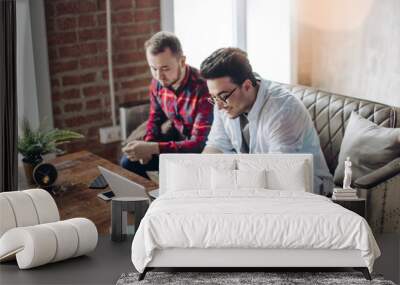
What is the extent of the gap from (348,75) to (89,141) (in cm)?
209

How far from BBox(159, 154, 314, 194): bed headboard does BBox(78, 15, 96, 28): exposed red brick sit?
1990 mm

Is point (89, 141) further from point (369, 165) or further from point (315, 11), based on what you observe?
point (369, 165)

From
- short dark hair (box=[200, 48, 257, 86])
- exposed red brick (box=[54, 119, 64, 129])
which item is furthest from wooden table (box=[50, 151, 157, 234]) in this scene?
exposed red brick (box=[54, 119, 64, 129])

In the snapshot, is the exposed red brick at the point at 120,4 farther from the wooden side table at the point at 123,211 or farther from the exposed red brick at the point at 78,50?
the wooden side table at the point at 123,211

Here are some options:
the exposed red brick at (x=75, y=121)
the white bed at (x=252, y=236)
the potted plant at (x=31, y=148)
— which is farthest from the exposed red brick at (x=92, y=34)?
the white bed at (x=252, y=236)

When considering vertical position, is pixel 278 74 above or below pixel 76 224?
above

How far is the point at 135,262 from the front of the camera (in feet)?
12.1

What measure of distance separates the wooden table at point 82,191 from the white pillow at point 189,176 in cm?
27

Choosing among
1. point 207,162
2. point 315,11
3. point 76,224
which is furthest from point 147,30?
point 76,224

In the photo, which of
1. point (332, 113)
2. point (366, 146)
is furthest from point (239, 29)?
point (366, 146)

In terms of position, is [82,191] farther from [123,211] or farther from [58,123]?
[58,123]

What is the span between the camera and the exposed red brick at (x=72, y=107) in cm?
600

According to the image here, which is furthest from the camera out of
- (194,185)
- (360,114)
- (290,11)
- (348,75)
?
(290,11)

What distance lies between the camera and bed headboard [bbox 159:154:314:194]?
422 cm
